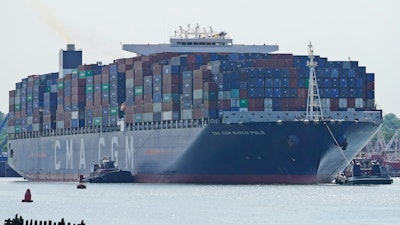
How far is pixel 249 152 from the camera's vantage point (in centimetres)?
12225

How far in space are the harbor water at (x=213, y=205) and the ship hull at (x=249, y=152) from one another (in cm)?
158

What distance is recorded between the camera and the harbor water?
272ft

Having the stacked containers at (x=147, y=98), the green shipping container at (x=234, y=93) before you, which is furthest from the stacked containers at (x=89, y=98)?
the green shipping container at (x=234, y=93)

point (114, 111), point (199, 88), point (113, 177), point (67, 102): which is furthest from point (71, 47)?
point (199, 88)

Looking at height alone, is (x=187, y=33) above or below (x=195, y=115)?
above

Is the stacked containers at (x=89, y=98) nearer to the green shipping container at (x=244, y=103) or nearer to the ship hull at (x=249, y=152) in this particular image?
the ship hull at (x=249, y=152)

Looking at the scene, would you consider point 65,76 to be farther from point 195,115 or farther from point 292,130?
point 292,130

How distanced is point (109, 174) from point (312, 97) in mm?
27620

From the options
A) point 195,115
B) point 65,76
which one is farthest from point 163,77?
point 65,76

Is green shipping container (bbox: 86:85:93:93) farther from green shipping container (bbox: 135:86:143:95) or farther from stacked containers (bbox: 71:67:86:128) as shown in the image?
green shipping container (bbox: 135:86:143:95)

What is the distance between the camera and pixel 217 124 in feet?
404

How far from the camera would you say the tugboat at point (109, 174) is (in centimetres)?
13838

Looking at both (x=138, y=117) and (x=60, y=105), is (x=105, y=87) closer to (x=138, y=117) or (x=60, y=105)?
(x=138, y=117)

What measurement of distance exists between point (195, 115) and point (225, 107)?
4.30 m
